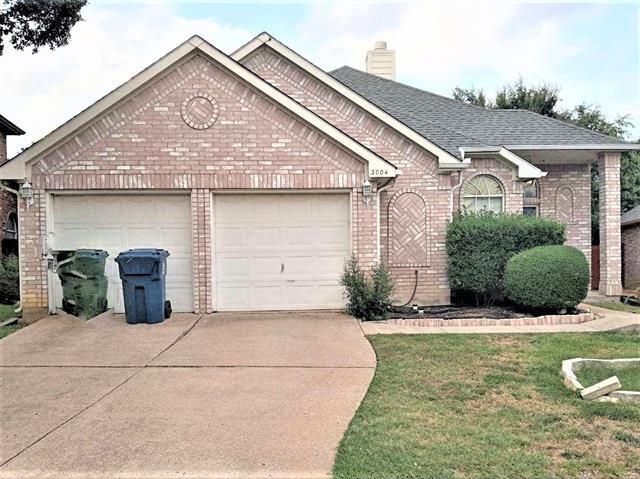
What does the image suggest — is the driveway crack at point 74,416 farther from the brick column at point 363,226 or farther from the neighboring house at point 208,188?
A: the brick column at point 363,226

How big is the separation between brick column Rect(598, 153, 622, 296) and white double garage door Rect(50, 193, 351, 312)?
334 inches

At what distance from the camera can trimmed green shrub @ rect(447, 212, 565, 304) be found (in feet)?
35.9

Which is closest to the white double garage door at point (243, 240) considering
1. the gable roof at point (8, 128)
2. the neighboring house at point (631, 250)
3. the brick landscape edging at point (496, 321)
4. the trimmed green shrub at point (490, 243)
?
the brick landscape edging at point (496, 321)

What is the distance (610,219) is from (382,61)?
9.24 meters

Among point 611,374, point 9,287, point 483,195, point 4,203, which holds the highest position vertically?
point 4,203

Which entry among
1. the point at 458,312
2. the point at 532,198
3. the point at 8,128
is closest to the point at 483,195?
the point at 532,198

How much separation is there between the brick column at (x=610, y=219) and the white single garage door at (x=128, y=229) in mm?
11520

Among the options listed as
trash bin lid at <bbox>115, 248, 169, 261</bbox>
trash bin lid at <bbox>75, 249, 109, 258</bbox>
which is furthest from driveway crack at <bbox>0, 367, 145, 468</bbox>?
trash bin lid at <bbox>75, 249, 109, 258</bbox>

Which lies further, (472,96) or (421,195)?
(472,96)

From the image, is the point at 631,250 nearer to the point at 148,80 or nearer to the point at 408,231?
the point at 408,231

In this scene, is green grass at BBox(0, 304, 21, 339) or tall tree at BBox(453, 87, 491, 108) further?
tall tree at BBox(453, 87, 491, 108)

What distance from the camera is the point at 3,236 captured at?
16.4 m

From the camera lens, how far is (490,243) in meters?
11.0

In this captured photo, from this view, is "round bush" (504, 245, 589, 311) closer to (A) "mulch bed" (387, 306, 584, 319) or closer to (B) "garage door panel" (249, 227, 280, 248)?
(A) "mulch bed" (387, 306, 584, 319)
